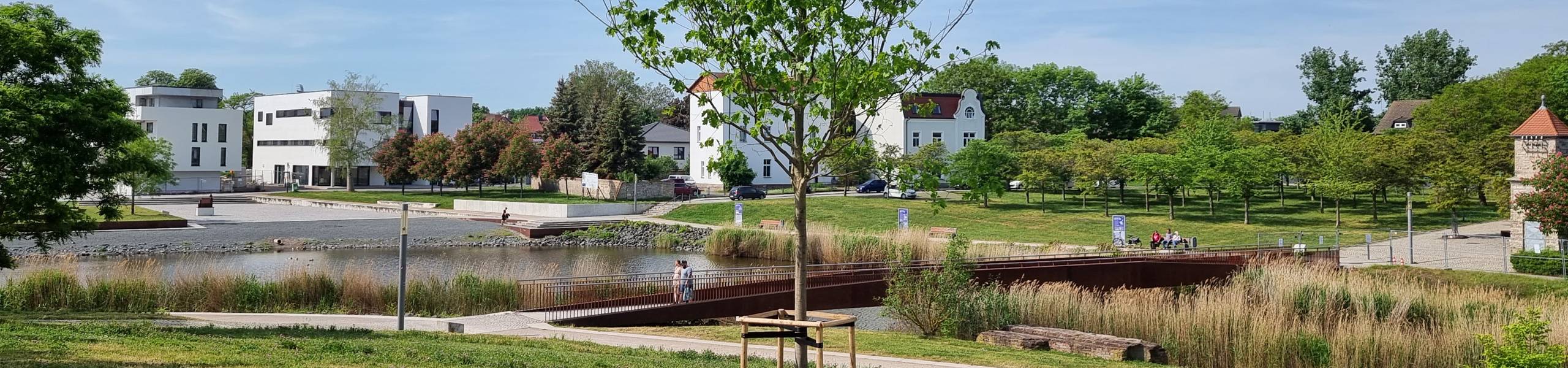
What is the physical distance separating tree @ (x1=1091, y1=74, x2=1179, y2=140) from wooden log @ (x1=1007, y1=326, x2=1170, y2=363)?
70.5 meters

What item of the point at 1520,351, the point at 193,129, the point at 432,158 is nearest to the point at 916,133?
the point at 432,158

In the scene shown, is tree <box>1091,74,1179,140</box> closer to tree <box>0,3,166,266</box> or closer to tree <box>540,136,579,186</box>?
tree <box>540,136,579,186</box>

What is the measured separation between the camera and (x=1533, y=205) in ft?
104

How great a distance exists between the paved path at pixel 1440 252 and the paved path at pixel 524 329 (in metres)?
24.6

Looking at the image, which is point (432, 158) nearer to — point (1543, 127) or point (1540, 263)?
point (1543, 127)

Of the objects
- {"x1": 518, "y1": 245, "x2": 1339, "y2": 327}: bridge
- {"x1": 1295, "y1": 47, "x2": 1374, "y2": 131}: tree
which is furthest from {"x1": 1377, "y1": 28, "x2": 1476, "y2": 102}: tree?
{"x1": 518, "y1": 245, "x2": 1339, "y2": 327}: bridge

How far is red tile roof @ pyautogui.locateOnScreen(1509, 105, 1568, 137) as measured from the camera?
109 ft

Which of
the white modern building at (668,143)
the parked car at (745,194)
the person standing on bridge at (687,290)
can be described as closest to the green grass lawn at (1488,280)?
the person standing on bridge at (687,290)

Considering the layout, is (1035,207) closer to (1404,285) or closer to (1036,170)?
(1036,170)

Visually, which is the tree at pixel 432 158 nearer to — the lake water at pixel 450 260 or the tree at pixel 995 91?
the lake water at pixel 450 260

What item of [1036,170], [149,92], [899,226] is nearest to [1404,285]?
[899,226]

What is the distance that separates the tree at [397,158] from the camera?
3012 inches

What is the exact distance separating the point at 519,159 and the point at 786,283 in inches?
1962

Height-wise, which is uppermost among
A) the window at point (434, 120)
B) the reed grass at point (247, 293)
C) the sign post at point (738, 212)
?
the window at point (434, 120)
